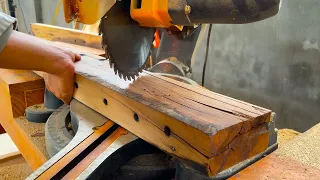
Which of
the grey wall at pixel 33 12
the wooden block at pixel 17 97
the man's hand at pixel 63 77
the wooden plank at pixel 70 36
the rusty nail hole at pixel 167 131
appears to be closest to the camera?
the rusty nail hole at pixel 167 131

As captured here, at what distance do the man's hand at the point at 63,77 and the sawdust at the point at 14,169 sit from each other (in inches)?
34.1

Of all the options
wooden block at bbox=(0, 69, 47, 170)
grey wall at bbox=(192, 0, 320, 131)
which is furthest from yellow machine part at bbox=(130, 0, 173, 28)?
grey wall at bbox=(192, 0, 320, 131)

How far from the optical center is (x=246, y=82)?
334cm

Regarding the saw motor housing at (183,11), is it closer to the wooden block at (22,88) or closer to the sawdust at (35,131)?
the sawdust at (35,131)

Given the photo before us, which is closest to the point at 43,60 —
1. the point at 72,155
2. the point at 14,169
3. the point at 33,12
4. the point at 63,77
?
the point at 63,77

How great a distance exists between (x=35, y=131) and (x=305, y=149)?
3.66 ft

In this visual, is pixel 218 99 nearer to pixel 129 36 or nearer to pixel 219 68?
pixel 129 36

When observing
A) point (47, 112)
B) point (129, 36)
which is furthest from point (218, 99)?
point (47, 112)

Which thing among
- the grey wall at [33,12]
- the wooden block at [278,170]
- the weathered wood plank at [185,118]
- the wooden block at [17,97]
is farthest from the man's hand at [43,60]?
the grey wall at [33,12]

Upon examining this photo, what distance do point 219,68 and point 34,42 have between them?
2734 millimetres

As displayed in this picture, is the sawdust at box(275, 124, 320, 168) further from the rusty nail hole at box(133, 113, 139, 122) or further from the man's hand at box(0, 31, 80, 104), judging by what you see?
the man's hand at box(0, 31, 80, 104)

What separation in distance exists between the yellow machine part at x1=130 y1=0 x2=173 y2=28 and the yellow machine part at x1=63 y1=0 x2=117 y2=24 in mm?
72

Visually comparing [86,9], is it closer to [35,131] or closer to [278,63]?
[35,131]

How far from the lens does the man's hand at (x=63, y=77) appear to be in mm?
1229
